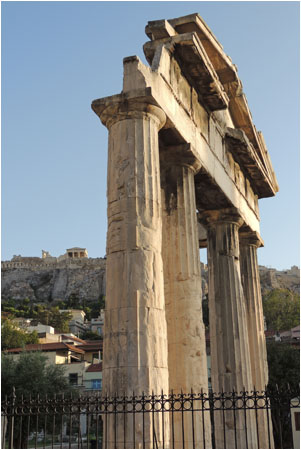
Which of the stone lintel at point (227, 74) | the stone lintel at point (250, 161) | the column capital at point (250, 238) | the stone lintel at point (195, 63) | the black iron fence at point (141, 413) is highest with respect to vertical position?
the stone lintel at point (227, 74)

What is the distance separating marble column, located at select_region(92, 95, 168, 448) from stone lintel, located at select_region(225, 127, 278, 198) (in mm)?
6147

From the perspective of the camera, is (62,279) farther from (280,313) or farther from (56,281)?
(280,313)

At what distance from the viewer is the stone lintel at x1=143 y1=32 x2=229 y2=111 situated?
1313 cm

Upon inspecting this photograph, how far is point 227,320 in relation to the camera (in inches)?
659

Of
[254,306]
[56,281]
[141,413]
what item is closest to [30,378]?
[254,306]

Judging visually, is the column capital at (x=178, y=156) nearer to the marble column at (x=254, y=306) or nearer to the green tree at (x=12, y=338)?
the marble column at (x=254, y=306)

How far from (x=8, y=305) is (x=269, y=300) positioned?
61.7 meters

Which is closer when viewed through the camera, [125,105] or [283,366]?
[125,105]

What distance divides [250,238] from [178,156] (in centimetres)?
794

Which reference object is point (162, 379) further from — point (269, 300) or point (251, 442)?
point (269, 300)

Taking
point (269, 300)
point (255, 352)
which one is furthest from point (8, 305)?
point (255, 352)

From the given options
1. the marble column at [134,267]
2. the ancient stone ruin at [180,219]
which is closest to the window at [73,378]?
the ancient stone ruin at [180,219]

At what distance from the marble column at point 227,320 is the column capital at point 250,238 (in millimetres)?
2096

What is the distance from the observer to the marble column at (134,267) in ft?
29.6
